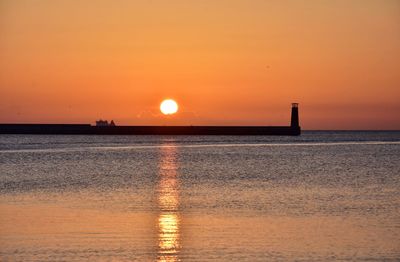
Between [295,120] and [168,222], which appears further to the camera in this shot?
[295,120]

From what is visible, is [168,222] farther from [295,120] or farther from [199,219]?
[295,120]

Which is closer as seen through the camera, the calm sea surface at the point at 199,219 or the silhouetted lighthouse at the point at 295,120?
the calm sea surface at the point at 199,219

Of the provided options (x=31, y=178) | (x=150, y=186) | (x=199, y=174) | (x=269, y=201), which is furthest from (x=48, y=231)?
(x=199, y=174)

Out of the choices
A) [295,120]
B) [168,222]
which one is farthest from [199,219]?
[295,120]

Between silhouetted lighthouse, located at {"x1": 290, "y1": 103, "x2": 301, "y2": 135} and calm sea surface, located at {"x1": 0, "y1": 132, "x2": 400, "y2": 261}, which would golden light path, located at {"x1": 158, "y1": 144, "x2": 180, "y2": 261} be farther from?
silhouetted lighthouse, located at {"x1": 290, "y1": 103, "x2": 301, "y2": 135}

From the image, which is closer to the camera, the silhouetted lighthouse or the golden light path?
the golden light path

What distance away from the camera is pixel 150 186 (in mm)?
39438

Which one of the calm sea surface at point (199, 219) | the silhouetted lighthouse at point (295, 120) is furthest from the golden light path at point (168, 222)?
the silhouetted lighthouse at point (295, 120)

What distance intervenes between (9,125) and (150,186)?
535 feet

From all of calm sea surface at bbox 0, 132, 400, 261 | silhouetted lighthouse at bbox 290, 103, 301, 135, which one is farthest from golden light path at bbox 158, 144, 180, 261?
silhouetted lighthouse at bbox 290, 103, 301, 135

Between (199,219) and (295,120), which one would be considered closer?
(199,219)

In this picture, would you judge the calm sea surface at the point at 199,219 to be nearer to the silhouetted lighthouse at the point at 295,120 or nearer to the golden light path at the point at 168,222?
the golden light path at the point at 168,222

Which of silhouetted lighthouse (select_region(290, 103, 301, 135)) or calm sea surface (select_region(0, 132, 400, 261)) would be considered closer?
calm sea surface (select_region(0, 132, 400, 261))

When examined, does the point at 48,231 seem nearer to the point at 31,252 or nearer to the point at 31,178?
the point at 31,252
